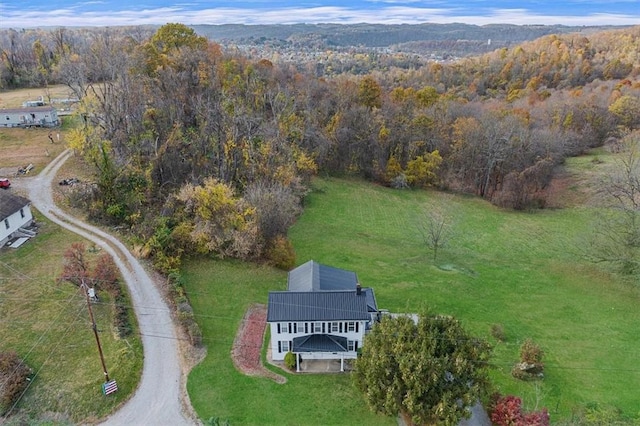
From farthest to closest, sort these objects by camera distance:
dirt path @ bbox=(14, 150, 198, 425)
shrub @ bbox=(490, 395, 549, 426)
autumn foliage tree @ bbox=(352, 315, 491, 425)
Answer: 1. dirt path @ bbox=(14, 150, 198, 425)
2. shrub @ bbox=(490, 395, 549, 426)
3. autumn foliage tree @ bbox=(352, 315, 491, 425)

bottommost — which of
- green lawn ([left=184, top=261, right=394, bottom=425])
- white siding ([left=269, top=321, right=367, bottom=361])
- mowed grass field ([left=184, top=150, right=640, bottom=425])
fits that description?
mowed grass field ([left=184, top=150, right=640, bottom=425])

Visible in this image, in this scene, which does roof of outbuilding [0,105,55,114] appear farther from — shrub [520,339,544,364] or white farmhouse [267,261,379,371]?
shrub [520,339,544,364]

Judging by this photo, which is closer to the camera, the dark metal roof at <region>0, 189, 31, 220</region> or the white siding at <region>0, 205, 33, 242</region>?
the white siding at <region>0, 205, 33, 242</region>

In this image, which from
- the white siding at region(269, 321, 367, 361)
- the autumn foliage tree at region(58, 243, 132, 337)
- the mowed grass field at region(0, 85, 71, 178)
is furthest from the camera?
the mowed grass field at region(0, 85, 71, 178)

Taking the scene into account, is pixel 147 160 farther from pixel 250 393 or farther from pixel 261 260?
pixel 250 393

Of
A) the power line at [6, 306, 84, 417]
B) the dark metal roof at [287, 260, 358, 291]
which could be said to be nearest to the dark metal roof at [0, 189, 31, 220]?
the power line at [6, 306, 84, 417]

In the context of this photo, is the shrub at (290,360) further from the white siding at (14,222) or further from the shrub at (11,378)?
the white siding at (14,222)

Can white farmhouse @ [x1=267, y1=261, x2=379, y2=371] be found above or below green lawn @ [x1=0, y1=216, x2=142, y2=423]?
above
